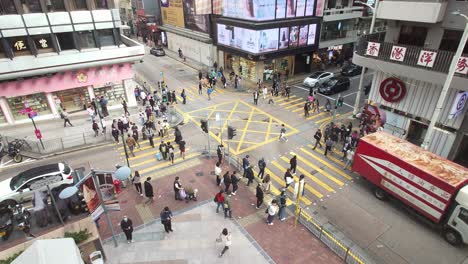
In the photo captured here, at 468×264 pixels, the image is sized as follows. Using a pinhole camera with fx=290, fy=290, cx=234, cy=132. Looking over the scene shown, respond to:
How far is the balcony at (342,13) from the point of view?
35.4 m

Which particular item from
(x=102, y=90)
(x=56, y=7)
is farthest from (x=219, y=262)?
(x=56, y=7)

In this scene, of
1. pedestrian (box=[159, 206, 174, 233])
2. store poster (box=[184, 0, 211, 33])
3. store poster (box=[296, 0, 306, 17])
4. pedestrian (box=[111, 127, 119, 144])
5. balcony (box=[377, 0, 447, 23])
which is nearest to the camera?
pedestrian (box=[159, 206, 174, 233])

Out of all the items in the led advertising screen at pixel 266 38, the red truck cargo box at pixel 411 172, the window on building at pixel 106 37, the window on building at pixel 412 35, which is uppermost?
the window on building at pixel 412 35

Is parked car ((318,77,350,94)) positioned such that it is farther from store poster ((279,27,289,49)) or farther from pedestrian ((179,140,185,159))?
pedestrian ((179,140,185,159))

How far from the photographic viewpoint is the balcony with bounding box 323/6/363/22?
3538cm

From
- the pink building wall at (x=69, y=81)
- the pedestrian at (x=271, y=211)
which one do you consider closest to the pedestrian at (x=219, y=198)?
the pedestrian at (x=271, y=211)

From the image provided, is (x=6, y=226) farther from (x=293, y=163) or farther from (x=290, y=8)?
(x=290, y=8)

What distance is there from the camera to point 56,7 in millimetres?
23016

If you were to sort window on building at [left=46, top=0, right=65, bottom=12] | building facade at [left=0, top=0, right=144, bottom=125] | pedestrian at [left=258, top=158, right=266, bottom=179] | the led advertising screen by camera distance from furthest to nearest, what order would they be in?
the led advertising screen, window on building at [left=46, top=0, right=65, bottom=12], building facade at [left=0, top=0, right=144, bottom=125], pedestrian at [left=258, top=158, right=266, bottom=179]

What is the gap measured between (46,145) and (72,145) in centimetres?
170

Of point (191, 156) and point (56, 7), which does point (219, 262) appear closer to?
point (191, 156)

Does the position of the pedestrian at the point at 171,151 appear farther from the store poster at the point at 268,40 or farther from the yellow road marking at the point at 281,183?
the store poster at the point at 268,40

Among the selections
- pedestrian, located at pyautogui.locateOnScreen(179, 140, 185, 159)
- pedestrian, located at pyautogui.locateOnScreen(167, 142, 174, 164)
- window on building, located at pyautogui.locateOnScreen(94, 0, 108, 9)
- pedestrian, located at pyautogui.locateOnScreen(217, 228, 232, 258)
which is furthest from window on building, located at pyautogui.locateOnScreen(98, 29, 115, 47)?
pedestrian, located at pyautogui.locateOnScreen(217, 228, 232, 258)

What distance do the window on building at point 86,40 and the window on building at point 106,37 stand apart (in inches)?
25.6
